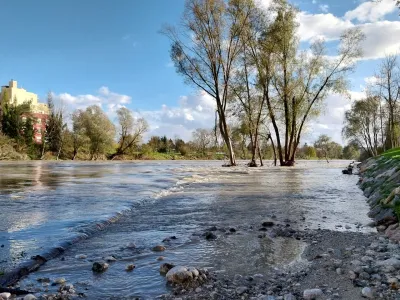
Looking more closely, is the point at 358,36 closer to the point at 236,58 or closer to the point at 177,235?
the point at 236,58

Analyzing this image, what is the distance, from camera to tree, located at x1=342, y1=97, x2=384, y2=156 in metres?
60.3

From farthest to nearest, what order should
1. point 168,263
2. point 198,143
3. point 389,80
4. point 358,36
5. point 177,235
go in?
point 198,143
point 389,80
point 358,36
point 177,235
point 168,263

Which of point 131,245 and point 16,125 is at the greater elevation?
point 16,125

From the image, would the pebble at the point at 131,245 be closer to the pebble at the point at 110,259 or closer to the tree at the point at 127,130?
the pebble at the point at 110,259

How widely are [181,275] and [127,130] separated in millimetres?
82226

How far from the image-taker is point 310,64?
35750 millimetres

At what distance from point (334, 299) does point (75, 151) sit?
7649 centimetres

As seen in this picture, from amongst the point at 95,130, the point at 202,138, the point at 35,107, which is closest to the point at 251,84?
the point at 95,130

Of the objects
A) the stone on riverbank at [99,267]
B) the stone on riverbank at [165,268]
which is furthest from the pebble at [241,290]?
the stone on riverbank at [99,267]

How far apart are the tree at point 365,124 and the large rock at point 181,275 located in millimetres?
60983

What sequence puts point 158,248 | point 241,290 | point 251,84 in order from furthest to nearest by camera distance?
point 251,84 → point 158,248 → point 241,290

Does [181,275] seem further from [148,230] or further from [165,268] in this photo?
[148,230]

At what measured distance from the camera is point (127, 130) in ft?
276

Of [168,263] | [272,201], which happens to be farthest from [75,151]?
[168,263]
